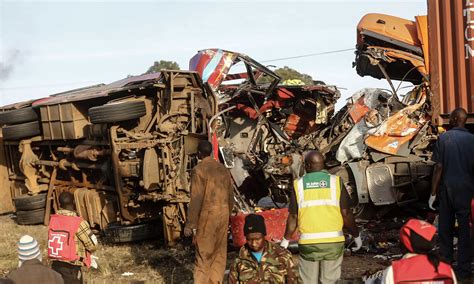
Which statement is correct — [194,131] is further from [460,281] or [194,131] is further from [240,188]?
[460,281]

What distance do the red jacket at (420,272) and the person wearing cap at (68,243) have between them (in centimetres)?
272

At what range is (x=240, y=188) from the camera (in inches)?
380

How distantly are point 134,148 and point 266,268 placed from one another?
509cm

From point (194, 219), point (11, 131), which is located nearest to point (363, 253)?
point (194, 219)

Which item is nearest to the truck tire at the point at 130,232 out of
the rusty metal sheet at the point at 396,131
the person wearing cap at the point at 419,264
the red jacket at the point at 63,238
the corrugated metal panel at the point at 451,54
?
the rusty metal sheet at the point at 396,131

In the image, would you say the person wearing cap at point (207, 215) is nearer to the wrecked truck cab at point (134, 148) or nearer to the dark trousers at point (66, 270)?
the dark trousers at point (66, 270)

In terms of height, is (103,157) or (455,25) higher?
(455,25)

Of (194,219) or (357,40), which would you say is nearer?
(194,219)

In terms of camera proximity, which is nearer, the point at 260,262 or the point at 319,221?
the point at 260,262

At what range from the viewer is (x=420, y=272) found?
10.7 feet

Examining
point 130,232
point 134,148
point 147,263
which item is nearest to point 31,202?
point 130,232

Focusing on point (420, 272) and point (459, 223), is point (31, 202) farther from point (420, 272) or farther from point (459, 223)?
point (420, 272)

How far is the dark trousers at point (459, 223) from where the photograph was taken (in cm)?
581

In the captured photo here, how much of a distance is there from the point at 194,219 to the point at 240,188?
3.84 metres
